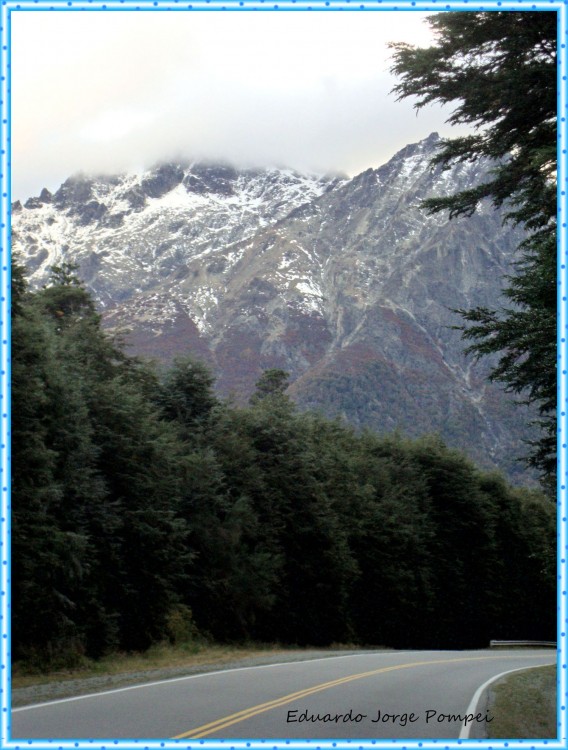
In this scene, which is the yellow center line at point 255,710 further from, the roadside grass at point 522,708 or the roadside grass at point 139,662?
the roadside grass at point 139,662

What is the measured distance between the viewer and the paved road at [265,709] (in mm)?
11211

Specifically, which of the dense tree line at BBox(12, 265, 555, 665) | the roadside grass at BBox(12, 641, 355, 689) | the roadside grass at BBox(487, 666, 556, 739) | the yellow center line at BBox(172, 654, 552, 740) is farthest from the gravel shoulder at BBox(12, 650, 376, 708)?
the roadside grass at BBox(487, 666, 556, 739)

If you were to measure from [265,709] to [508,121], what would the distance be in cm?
1095

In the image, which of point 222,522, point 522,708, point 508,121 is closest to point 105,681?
point 522,708

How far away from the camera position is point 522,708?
48.2ft

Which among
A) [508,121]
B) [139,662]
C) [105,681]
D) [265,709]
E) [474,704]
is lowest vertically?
[139,662]

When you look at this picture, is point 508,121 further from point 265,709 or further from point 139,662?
point 139,662

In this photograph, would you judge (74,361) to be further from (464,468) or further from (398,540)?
(464,468)

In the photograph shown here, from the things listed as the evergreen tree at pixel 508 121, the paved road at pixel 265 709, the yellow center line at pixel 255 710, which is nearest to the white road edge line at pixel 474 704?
the paved road at pixel 265 709

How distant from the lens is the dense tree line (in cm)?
2402

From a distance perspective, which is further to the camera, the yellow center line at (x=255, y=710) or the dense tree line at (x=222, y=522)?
the dense tree line at (x=222, y=522)

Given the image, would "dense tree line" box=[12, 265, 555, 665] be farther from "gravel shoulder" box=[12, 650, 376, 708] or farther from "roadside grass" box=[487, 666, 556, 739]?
"roadside grass" box=[487, 666, 556, 739]

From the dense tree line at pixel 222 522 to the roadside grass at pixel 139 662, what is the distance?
59 cm

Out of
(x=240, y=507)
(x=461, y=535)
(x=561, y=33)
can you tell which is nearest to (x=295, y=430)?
(x=240, y=507)
